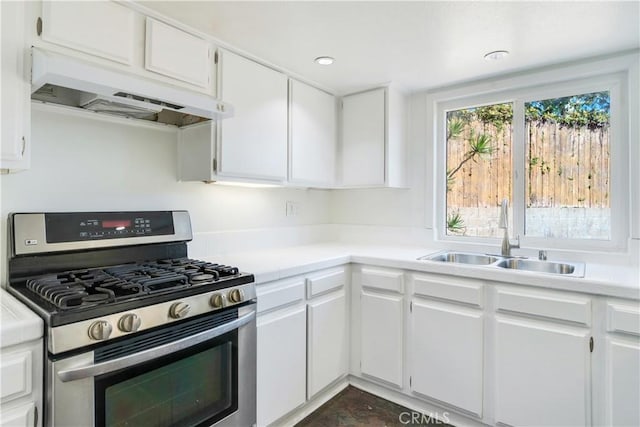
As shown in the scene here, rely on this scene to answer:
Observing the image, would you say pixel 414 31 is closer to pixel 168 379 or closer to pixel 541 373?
pixel 541 373

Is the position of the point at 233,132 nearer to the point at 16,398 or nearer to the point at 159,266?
the point at 159,266

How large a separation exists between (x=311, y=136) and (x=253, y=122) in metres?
0.56

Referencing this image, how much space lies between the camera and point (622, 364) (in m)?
1.52

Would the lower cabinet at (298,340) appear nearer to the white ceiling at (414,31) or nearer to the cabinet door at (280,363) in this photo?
the cabinet door at (280,363)

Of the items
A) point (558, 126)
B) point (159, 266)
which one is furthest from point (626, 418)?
point (159, 266)

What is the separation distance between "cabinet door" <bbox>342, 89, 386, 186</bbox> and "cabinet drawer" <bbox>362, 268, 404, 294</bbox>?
0.71 meters

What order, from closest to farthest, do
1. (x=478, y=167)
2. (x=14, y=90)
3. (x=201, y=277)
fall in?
(x=14, y=90), (x=201, y=277), (x=478, y=167)

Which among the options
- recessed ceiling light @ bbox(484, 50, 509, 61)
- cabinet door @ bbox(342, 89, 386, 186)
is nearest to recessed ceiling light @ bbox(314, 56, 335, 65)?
cabinet door @ bbox(342, 89, 386, 186)

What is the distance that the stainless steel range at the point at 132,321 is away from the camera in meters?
1.06

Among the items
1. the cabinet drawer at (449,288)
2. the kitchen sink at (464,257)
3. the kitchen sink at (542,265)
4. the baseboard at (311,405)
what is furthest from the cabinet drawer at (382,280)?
the baseboard at (311,405)

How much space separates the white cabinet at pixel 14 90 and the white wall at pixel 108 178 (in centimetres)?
29

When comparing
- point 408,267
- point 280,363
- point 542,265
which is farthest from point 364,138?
point 280,363

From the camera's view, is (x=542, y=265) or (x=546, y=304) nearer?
(x=546, y=304)

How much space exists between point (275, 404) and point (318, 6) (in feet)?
6.41
